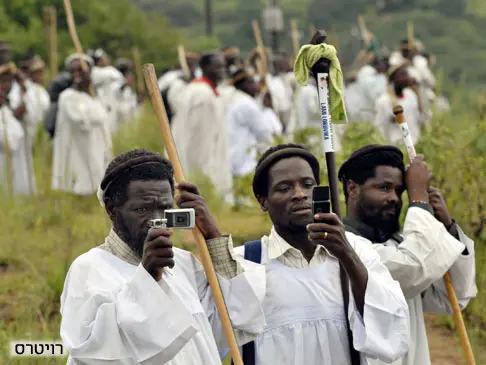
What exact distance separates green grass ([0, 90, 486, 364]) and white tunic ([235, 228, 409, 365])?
2.33 meters

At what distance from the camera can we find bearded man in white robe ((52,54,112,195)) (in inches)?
570

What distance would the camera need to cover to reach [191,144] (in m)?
14.8

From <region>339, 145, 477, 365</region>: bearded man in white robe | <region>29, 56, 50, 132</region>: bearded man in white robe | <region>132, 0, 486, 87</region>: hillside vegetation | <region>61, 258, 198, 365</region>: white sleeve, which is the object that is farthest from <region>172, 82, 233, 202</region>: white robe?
<region>132, 0, 486, 87</region>: hillside vegetation

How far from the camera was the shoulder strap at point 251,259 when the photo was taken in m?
4.75

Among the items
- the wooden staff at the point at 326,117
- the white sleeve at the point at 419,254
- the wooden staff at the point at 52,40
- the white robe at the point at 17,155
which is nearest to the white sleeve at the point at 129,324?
the wooden staff at the point at 326,117

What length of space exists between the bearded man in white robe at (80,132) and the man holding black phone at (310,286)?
926cm

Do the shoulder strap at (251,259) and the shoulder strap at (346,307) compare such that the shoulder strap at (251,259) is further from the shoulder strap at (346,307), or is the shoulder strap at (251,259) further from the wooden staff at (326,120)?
the wooden staff at (326,120)

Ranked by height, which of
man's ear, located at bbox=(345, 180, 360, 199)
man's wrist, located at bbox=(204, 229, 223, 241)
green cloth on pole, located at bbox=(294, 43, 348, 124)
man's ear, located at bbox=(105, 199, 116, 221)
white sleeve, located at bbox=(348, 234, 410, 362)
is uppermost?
green cloth on pole, located at bbox=(294, 43, 348, 124)

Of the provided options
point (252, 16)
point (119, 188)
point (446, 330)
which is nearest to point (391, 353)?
point (119, 188)

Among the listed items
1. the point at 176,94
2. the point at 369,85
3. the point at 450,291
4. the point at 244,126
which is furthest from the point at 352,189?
the point at 369,85

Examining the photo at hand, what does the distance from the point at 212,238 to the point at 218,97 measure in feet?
35.3

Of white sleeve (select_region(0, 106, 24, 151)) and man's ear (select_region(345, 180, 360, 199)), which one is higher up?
white sleeve (select_region(0, 106, 24, 151))

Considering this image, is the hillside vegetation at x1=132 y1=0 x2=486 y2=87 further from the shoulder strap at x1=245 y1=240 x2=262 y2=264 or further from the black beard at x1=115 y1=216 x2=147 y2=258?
the black beard at x1=115 y1=216 x2=147 y2=258

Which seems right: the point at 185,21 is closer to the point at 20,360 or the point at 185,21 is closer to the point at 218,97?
the point at 218,97
